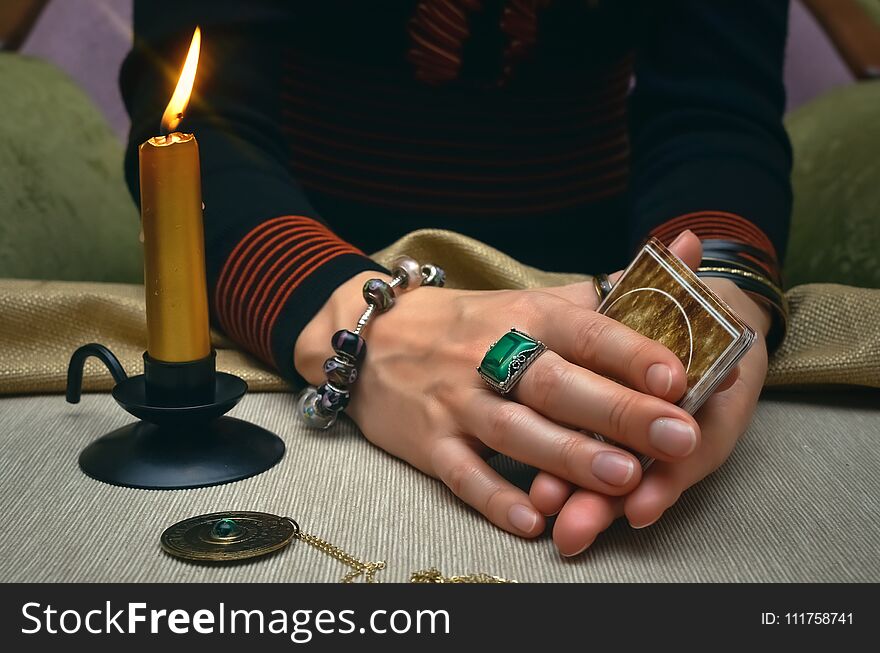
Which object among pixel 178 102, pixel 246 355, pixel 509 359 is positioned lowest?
pixel 246 355

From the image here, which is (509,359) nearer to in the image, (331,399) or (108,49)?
(331,399)

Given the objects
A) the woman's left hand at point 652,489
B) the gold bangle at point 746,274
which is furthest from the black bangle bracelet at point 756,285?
the woman's left hand at point 652,489

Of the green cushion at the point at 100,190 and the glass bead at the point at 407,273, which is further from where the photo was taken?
the green cushion at the point at 100,190

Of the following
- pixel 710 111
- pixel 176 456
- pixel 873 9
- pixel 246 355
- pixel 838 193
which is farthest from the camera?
pixel 873 9

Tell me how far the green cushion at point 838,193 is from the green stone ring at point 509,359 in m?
0.59

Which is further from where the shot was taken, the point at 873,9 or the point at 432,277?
the point at 873,9

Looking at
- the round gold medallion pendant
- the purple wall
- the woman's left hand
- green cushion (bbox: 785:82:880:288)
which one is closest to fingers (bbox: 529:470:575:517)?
the woman's left hand

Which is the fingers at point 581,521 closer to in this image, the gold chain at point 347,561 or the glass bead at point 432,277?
the gold chain at point 347,561

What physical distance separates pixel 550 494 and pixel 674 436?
8 centimetres

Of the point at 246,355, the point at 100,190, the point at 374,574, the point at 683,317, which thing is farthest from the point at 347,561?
the point at 100,190

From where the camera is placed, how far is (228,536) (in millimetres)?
515

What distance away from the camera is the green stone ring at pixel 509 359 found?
57 centimetres

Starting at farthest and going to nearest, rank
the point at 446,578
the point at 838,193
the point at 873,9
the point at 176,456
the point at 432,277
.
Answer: the point at 873,9
the point at 838,193
the point at 432,277
the point at 176,456
the point at 446,578
